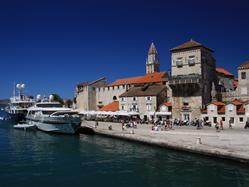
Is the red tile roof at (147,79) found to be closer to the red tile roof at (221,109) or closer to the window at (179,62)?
the window at (179,62)

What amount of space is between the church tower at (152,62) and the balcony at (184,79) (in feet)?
160

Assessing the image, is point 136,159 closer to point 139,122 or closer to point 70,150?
point 70,150

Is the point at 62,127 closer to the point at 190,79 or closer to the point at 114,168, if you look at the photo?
the point at 190,79

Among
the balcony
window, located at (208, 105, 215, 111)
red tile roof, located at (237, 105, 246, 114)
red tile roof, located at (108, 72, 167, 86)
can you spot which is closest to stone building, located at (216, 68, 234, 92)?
the balcony

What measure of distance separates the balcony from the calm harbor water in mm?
19490

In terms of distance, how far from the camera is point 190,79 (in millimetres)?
51469

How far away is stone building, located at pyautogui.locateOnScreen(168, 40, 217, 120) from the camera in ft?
170

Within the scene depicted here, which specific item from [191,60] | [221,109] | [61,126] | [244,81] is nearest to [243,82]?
[244,81]

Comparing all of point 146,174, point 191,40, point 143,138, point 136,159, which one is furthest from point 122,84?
point 146,174

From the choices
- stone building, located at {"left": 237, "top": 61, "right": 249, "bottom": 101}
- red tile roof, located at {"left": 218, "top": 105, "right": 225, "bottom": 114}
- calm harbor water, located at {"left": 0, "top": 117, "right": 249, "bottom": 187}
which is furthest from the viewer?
stone building, located at {"left": 237, "top": 61, "right": 249, "bottom": 101}

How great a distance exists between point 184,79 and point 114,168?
30098mm

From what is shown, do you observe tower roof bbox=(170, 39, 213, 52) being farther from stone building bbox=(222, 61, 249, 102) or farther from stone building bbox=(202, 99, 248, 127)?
stone building bbox=(202, 99, 248, 127)

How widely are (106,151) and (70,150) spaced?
4.32 metres

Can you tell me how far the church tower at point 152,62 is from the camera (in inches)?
4050
